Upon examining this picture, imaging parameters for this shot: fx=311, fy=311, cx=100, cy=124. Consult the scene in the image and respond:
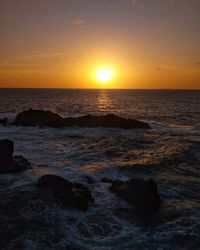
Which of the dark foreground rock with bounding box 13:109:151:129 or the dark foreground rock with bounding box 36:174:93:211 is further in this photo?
the dark foreground rock with bounding box 13:109:151:129

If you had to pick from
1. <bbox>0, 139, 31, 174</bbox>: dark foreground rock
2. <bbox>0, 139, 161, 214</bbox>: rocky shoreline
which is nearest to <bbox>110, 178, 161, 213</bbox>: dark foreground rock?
<bbox>0, 139, 161, 214</bbox>: rocky shoreline

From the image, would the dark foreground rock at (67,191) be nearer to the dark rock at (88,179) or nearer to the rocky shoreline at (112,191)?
the rocky shoreline at (112,191)

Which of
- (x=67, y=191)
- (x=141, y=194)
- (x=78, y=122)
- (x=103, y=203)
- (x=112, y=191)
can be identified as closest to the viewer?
(x=141, y=194)

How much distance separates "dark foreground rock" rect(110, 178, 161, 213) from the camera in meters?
12.8

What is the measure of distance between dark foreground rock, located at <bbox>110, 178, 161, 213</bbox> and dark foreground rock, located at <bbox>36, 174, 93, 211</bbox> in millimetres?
1599

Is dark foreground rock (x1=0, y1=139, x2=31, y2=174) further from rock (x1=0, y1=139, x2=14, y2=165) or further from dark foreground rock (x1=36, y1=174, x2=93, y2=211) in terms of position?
dark foreground rock (x1=36, y1=174, x2=93, y2=211)

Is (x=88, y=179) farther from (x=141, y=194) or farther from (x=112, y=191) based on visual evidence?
(x=141, y=194)

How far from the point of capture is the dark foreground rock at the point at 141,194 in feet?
41.9

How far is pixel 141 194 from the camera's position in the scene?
13.1 meters

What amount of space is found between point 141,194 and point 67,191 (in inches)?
125

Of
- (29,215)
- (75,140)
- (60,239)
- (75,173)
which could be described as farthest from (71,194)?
(75,140)

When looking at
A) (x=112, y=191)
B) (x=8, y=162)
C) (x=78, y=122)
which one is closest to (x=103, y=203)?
(x=112, y=191)

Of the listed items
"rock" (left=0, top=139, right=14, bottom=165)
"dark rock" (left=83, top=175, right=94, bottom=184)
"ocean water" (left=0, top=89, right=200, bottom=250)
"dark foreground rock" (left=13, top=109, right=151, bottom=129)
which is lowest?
"ocean water" (left=0, top=89, right=200, bottom=250)

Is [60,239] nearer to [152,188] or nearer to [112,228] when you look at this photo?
[112,228]
